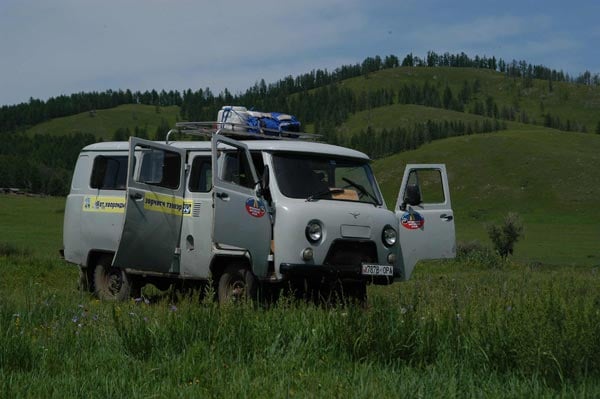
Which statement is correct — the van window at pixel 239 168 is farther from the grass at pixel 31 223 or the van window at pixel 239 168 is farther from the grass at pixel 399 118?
the grass at pixel 399 118

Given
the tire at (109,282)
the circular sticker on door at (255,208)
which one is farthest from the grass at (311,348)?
the tire at (109,282)

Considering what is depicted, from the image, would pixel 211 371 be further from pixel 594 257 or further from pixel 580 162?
pixel 580 162

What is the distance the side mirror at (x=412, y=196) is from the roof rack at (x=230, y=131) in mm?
2383

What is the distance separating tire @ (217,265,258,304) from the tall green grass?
2.67 m

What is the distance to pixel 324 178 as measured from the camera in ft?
38.5

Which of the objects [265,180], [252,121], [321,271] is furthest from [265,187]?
[252,121]

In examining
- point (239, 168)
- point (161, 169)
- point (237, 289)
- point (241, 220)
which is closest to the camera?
point (241, 220)

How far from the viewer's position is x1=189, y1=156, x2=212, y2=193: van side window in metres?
12.2

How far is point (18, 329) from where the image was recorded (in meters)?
7.18

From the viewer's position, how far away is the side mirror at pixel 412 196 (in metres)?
12.1

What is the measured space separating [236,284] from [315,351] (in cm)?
460

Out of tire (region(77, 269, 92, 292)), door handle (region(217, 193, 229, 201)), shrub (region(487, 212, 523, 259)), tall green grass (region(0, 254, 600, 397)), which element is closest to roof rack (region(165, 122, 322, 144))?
door handle (region(217, 193, 229, 201))

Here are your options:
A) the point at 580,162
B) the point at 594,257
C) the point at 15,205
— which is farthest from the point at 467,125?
the point at 594,257

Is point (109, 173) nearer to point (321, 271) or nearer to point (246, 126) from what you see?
point (246, 126)
